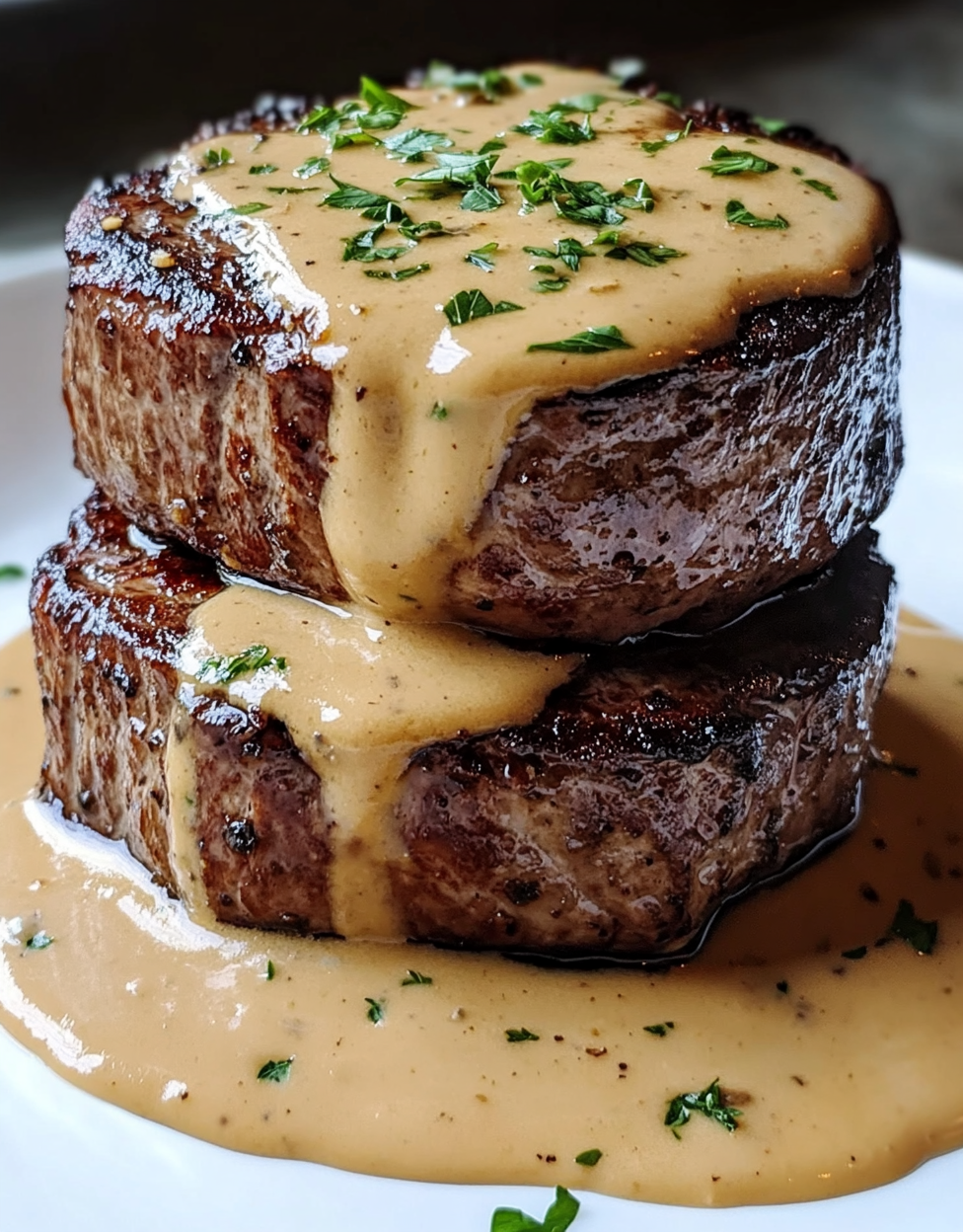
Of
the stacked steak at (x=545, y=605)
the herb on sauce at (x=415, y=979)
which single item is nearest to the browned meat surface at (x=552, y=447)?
the stacked steak at (x=545, y=605)

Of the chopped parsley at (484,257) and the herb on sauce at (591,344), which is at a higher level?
the chopped parsley at (484,257)

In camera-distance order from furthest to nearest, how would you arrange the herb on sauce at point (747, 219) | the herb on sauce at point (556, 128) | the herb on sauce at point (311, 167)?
the herb on sauce at point (556, 128) < the herb on sauce at point (311, 167) < the herb on sauce at point (747, 219)

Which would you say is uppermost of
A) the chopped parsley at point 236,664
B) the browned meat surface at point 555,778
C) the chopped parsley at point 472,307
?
the chopped parsley at point 472,307

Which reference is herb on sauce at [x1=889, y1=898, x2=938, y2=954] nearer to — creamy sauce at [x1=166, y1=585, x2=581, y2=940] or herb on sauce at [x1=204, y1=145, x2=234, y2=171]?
creamy sauce at [x1=166, y1=585, x2=581, y2=940]

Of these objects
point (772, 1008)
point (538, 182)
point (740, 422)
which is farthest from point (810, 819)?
point (538, 182)

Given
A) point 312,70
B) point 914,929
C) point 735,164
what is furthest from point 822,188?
point 312,70

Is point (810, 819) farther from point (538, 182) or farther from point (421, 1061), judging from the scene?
point (538, 182)

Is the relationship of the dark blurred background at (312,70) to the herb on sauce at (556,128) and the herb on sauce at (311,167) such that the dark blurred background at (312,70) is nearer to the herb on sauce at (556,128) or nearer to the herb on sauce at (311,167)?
the herb on sauce at (556,128)

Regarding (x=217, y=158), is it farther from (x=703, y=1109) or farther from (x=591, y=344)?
(x=703, y=1109)
